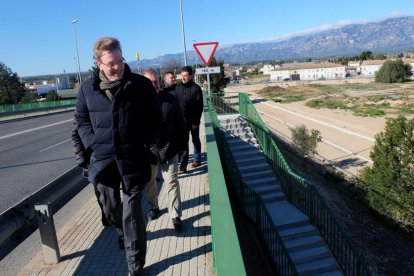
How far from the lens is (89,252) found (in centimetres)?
420

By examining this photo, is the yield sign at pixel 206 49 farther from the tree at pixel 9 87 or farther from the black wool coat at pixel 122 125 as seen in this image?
the tree at pixel 9 87

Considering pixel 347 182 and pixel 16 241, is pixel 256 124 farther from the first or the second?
pixel 16 241

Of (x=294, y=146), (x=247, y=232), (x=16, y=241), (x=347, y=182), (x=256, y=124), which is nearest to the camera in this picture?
(x=16, y=241)

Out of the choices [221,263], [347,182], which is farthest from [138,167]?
[347,182]

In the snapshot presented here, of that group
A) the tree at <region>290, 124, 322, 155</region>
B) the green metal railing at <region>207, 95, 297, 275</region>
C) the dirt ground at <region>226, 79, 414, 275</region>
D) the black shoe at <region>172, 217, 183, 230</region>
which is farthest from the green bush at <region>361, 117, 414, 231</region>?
the black shoe at <region>172, 217, 183, 230</region>

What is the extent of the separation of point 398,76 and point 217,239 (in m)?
119

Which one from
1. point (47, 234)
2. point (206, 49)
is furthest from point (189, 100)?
point (47, 234)

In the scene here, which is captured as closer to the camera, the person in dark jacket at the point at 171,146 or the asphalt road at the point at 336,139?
the person in dark jacket at the point at 171,146

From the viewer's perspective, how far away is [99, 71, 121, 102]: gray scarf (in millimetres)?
2889

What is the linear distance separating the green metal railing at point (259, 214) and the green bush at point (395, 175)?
753cm

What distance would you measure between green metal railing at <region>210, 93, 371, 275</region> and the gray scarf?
Answer: 6675 mm

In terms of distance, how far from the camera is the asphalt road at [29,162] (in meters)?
8.27

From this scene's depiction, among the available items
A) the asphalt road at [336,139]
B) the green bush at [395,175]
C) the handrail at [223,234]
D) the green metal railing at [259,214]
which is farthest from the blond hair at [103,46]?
the asphalt road at [336,139]

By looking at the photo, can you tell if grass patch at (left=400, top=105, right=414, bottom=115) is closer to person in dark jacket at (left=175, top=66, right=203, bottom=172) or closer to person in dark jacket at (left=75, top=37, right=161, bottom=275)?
person in dark jacket at (left=175, top=66, right=203, bottom=172)
